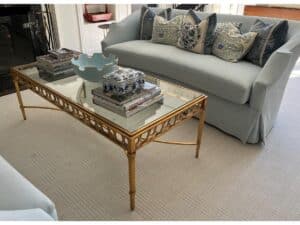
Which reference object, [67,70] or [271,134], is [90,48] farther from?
[271,134]

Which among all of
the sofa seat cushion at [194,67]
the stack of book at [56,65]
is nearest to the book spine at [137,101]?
the sofa seat cushion at [194,67]

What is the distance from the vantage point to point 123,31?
2.74m

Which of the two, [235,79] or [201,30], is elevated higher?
[201,30]

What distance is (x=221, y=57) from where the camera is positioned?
213 centimetres

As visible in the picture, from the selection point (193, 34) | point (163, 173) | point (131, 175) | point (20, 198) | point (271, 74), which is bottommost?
point (163, 173)

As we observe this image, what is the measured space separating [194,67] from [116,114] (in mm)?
897

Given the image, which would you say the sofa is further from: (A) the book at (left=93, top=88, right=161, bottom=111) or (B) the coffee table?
(A) the book at (left=93, top=88, right=161, bottom=111)

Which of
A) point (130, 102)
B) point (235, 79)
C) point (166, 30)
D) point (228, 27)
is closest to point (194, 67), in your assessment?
point (235, 79)

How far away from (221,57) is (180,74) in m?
0.36

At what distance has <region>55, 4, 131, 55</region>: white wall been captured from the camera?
321cm

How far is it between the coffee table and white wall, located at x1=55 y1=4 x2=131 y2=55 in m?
1.58

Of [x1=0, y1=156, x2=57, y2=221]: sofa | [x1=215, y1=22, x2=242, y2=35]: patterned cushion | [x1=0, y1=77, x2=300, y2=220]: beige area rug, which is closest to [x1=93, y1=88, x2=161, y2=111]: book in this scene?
[x1=0, y1=77, x2=300, y2=220]: beige area rug

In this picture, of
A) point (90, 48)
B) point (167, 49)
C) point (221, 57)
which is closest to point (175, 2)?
point (90, 48)

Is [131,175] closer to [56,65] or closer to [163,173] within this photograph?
[163,173]
